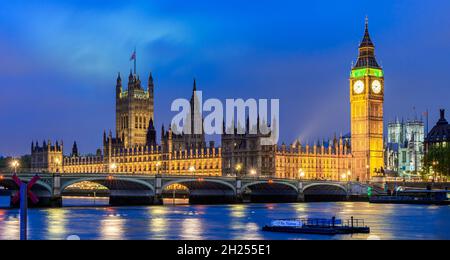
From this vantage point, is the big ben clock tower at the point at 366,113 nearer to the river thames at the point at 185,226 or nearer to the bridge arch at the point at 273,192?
the bridge arch at the point at 273,192

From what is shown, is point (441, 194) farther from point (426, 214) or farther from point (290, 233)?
point (290, 233)

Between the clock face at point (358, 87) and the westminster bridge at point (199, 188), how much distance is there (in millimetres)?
29253

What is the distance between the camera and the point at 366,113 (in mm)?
162750

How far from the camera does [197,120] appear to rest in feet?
616

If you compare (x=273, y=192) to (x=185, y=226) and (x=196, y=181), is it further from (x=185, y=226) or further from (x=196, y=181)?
(x=185, y=226)

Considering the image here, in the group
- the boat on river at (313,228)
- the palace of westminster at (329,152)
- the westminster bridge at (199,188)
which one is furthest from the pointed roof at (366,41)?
the boat on river at (313,228)

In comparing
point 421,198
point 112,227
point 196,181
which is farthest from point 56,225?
point 421,198

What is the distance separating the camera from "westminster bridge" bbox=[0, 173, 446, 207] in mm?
95750

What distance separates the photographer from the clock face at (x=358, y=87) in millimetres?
163225

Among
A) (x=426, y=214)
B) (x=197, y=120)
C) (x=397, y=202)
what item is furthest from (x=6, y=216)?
(x=197, y=120)

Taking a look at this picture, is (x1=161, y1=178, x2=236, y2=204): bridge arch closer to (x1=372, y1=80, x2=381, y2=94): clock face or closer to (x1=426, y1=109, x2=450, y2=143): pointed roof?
(x1=372, y1=80, x2=381, y2=94): clock face
